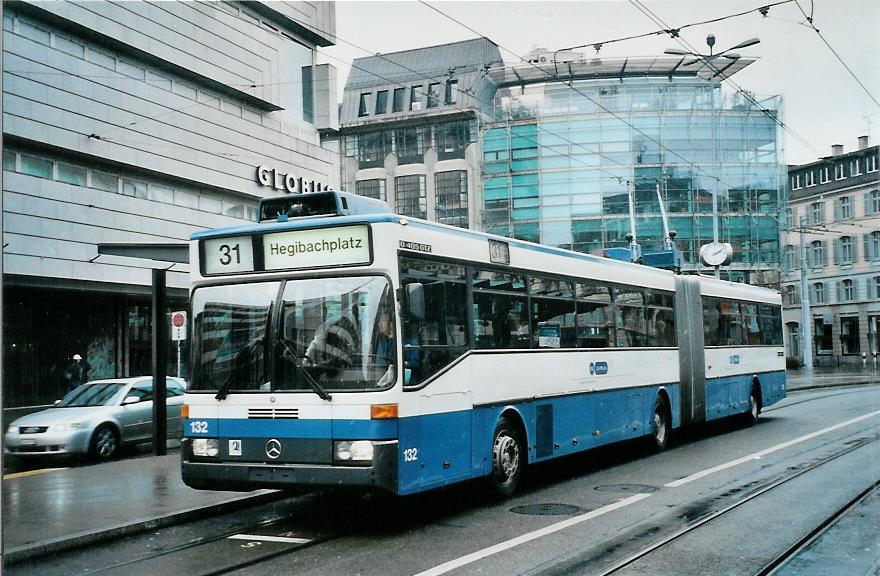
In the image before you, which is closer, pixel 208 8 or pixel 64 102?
pixel 64 102

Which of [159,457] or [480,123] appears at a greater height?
[480,123]

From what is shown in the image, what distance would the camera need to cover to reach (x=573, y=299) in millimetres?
12117

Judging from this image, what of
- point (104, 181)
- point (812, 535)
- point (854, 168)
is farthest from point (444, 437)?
point (854, 168)

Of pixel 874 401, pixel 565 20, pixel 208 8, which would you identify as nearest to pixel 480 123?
pixel 208 8

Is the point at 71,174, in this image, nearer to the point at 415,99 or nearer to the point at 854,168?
the point at 854,168

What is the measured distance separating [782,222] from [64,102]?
4376cm

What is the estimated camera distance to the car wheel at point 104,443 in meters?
15.2

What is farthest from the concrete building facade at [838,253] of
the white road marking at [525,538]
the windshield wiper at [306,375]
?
the windshield wiper at [306,375]

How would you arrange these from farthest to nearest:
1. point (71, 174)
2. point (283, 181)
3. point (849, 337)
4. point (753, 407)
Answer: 1. point (849, 337)
2. point (283, 181)
3. point (71, 174)
4. point (753, 407)

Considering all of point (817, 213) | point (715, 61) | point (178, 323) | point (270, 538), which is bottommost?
point (270, 538)

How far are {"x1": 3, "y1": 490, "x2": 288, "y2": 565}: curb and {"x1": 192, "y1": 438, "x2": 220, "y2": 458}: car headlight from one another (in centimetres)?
78

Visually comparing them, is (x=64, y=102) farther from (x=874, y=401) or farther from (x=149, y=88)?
(x=874, y=401)

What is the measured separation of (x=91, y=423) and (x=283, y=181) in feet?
59.4

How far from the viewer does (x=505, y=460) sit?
33.4 ft
